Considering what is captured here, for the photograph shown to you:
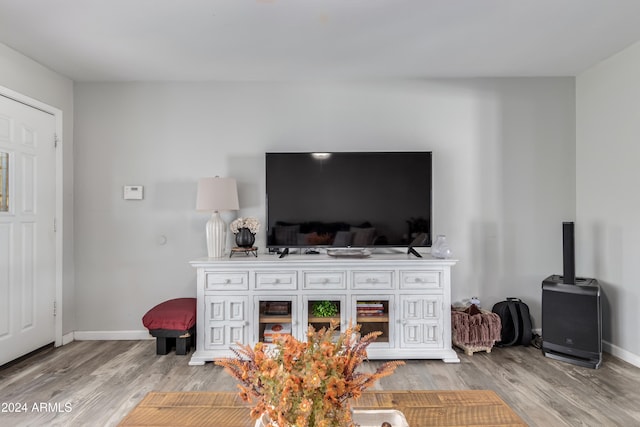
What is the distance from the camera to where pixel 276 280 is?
3.12m

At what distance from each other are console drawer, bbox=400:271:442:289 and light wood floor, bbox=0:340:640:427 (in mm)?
591

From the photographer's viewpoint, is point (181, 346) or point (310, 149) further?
point (310, 149)

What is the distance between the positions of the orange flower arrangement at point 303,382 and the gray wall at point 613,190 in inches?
113

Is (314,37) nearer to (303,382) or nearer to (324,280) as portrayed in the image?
(324,280)

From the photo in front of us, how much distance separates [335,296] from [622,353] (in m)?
2.28

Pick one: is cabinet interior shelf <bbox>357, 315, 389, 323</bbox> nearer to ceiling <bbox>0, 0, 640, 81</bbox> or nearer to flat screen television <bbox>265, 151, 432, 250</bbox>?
flat screen television <bbox>265, 151, 432, 250</bbox>

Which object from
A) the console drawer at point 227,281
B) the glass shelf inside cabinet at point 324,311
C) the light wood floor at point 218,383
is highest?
the console drawer at point 227,281

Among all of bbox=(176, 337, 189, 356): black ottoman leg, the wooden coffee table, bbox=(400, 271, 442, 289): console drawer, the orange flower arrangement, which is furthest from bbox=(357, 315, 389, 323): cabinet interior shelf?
the orange flower arrangement

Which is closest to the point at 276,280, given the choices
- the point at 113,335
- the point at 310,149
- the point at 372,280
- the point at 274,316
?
the point at 274,316

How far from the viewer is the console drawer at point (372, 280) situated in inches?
123

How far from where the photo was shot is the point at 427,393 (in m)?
1.55

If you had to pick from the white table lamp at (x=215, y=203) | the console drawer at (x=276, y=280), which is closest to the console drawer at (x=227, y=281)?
the console drawer at (x=276, y=280)

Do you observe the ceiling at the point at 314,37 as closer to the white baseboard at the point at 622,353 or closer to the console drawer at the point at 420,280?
the console drawer at the point at 420,280

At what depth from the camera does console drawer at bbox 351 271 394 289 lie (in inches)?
123
